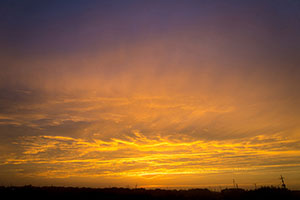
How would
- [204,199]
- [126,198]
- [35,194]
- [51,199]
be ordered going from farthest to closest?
1. [204,199]
2. [126,198]
3. [35,194]
4. [51,199]

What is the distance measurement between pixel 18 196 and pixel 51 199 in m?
6.37

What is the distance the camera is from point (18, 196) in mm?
37219

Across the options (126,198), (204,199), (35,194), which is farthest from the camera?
(204,199)

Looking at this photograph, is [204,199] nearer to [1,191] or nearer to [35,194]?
[35,194]

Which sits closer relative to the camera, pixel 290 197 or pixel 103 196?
pixel 290 197

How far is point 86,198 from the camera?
131 feet

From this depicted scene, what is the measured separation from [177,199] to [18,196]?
31291 millimetres

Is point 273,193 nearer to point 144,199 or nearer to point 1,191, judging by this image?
point 144,199

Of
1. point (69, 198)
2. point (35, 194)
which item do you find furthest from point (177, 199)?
point (35, 194)

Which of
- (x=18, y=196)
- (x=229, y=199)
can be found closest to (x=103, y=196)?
(x=18, y=196)

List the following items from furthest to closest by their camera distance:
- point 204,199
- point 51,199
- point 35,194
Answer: point 204,199
point 35,194
point 51,199

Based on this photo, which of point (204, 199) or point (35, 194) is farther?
point (204, 199)

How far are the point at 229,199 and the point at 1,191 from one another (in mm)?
48606

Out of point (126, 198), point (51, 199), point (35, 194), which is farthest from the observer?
point (126, 198)
